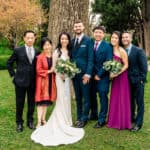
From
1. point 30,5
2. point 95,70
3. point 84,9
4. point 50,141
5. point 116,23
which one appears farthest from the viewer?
point 30,5

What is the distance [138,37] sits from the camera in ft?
109

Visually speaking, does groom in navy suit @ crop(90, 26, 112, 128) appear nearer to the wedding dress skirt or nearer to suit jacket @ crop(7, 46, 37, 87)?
the wedding dress skirt

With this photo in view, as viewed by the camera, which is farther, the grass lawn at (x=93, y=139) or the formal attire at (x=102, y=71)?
the formal attire at (x=102, y=71)

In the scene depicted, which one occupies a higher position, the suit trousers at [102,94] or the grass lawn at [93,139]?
the suit trousers at [102,94]

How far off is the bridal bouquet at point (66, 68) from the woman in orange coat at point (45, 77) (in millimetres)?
250

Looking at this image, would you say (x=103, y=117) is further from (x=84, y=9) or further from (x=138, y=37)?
(x=138, y=37)

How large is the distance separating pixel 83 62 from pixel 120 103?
1.05 metres

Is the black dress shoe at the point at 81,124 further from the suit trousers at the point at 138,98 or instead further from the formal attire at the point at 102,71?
the suit trousers at the point at 138,98

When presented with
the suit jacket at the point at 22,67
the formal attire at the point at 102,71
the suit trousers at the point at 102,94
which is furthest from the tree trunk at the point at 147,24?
the suit jacket at the point at 22,67

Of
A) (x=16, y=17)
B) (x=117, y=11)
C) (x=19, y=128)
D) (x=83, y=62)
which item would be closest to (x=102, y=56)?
(x=83, y=62)

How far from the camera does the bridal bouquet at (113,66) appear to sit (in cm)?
684

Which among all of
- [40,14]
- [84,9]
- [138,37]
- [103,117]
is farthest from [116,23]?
[103,117]

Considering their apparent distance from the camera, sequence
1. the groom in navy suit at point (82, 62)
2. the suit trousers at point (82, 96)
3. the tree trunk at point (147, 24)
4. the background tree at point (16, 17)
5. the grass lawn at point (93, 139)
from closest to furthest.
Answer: the grass lawn at point (93, 139) → the groom in navy suit at point (82, 62) → the suit trousers at point (82, 96) → the tree trunk at point (147, 24) → the background tree at point (16, 17)

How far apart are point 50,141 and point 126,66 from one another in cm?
194
